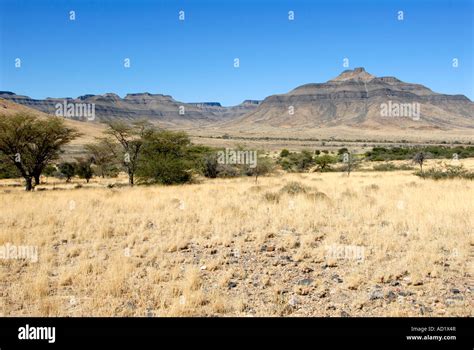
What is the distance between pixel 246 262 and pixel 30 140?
24.5 metres

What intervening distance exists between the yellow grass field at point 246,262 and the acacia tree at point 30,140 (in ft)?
52.4

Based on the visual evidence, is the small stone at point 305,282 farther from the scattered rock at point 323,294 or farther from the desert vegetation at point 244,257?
the scattered rock at point 323,294

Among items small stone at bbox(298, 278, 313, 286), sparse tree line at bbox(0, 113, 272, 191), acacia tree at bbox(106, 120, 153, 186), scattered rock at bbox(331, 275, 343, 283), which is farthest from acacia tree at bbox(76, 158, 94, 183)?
scattered rock at bbox(331, 275, 343, 283)

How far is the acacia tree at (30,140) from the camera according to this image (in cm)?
2723

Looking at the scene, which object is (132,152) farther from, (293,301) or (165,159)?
(293,301)

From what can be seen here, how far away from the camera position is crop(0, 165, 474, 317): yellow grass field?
6.09 metres

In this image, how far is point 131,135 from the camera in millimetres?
32219

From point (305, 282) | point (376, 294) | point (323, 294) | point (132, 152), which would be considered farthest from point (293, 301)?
point (132, 152)

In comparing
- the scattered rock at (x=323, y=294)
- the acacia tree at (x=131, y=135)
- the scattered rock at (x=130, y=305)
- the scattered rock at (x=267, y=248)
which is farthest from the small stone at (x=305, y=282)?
the acacia tree at (x=131, y=135)

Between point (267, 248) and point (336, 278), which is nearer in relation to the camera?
point (336, 278)

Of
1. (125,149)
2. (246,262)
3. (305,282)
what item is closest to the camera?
(305,282)

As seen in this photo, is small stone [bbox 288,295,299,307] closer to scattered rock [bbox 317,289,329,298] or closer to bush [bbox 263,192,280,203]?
scattered rock [bbox 317,289,329,298]

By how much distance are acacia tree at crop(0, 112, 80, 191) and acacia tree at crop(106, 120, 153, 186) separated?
3.07m
